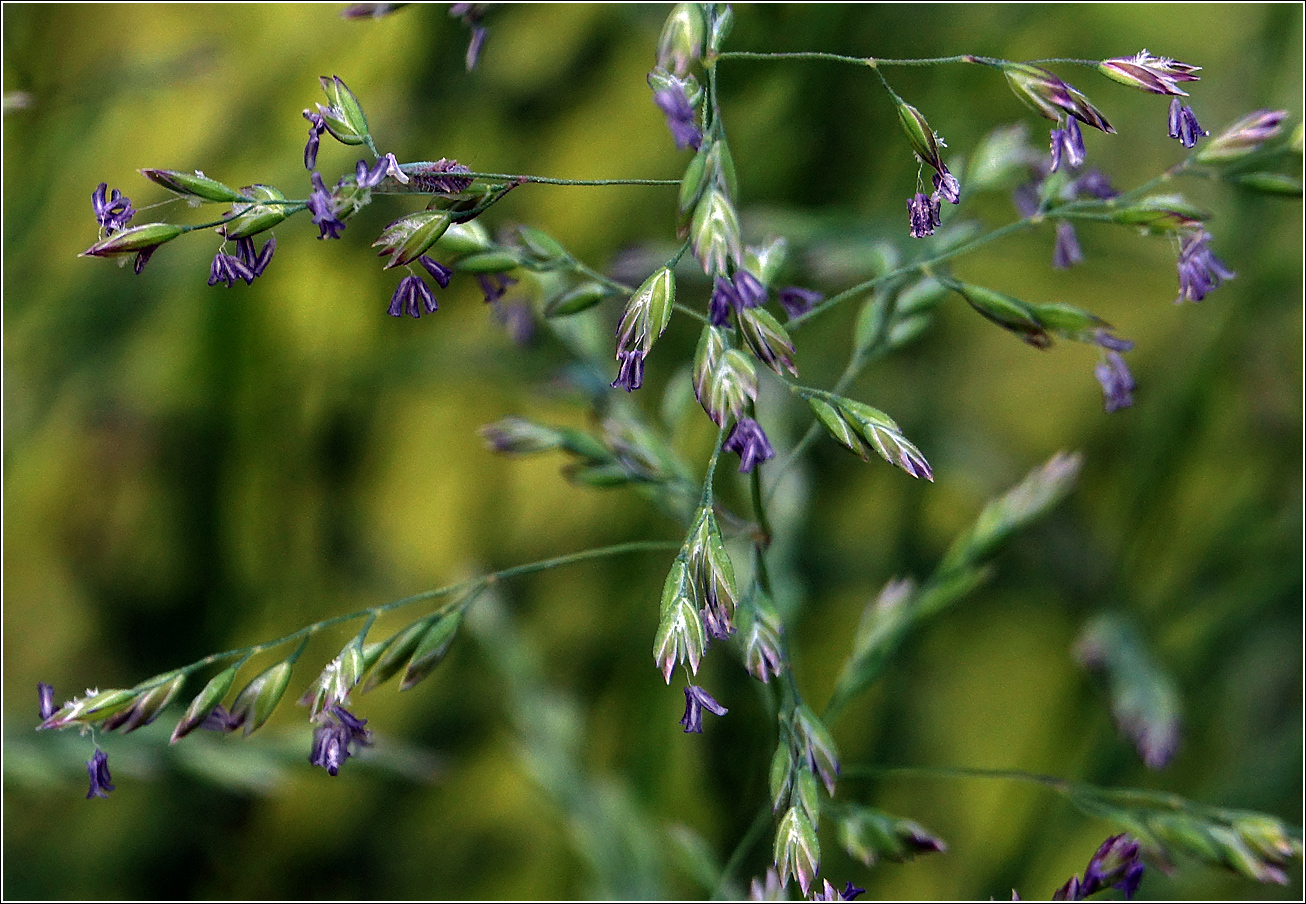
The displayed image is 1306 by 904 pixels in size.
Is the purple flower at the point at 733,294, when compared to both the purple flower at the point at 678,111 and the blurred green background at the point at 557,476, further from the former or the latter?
the blurred green background at the point at 557,476

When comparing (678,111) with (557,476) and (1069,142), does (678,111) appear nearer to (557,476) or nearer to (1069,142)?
(1069,142)

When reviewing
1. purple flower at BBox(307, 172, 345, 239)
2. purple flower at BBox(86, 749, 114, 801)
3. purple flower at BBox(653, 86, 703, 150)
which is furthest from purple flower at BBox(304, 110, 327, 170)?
purple flower at BBox(86, 749, 114, 801)

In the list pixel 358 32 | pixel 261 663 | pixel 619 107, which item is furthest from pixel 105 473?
pixel 619 107

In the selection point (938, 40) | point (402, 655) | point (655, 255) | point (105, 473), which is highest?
point (938, 40)

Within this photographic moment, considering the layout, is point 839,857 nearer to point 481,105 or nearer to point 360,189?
point 360,189

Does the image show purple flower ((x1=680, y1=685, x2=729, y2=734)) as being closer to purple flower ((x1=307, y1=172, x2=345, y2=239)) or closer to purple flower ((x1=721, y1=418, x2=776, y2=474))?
purple flower ((x1=721, y1=418, x2=776, y2=474))

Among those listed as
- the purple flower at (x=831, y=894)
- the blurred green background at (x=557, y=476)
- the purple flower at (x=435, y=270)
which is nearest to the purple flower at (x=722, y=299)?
the purple flower at (x=435, y=270)
